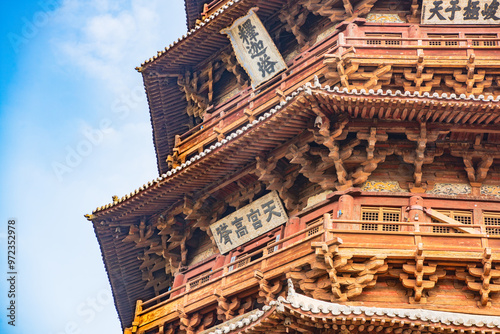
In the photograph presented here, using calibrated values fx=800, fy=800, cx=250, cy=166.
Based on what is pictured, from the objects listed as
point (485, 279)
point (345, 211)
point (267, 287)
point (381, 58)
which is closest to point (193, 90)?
point (381, 58)

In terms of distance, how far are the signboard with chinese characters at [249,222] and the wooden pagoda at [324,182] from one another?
0.11ft

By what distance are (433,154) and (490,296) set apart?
10.0 ft

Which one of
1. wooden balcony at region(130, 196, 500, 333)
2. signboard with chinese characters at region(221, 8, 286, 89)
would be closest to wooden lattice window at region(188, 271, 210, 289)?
wooden balcony at region(130, 196, 500, 333)

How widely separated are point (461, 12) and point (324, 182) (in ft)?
16.8

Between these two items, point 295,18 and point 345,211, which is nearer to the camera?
point 345,211

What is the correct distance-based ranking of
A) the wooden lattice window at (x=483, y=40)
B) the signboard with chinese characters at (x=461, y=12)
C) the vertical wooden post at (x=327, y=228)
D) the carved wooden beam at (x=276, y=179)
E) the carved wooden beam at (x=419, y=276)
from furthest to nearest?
1. the signboard with chinese characters at (x=461, y=12)
2. the wooden lattice window at (x=483, y=40)
3. the carved wooden beam at (x=276, y=179)
4. the vertical wooden post at (x=327, y=228)
5. the carved wooden beam at (x=419, y=276)

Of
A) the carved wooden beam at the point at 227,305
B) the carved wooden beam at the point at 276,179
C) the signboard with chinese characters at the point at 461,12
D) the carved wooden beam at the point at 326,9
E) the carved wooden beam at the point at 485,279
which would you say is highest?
the carved wooden beam at the point at 326,9

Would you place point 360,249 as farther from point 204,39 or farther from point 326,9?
point 204,39

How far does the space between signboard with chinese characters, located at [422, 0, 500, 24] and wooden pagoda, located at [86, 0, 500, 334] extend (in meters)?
0.03

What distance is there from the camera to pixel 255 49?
60.1 ft

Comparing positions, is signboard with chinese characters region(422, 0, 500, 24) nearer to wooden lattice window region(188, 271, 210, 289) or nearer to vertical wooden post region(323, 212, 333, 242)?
vertical wooden post region(323, 212, 333, 242)

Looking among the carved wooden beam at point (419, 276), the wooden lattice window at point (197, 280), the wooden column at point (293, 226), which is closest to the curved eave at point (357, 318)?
the carved wooden beam at point (419, 276)

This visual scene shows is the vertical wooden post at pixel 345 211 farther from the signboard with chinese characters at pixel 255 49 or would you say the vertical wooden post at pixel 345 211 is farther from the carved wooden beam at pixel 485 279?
the signboard with chinese characters at pixel 255 49

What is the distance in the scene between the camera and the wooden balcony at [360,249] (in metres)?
12.9
